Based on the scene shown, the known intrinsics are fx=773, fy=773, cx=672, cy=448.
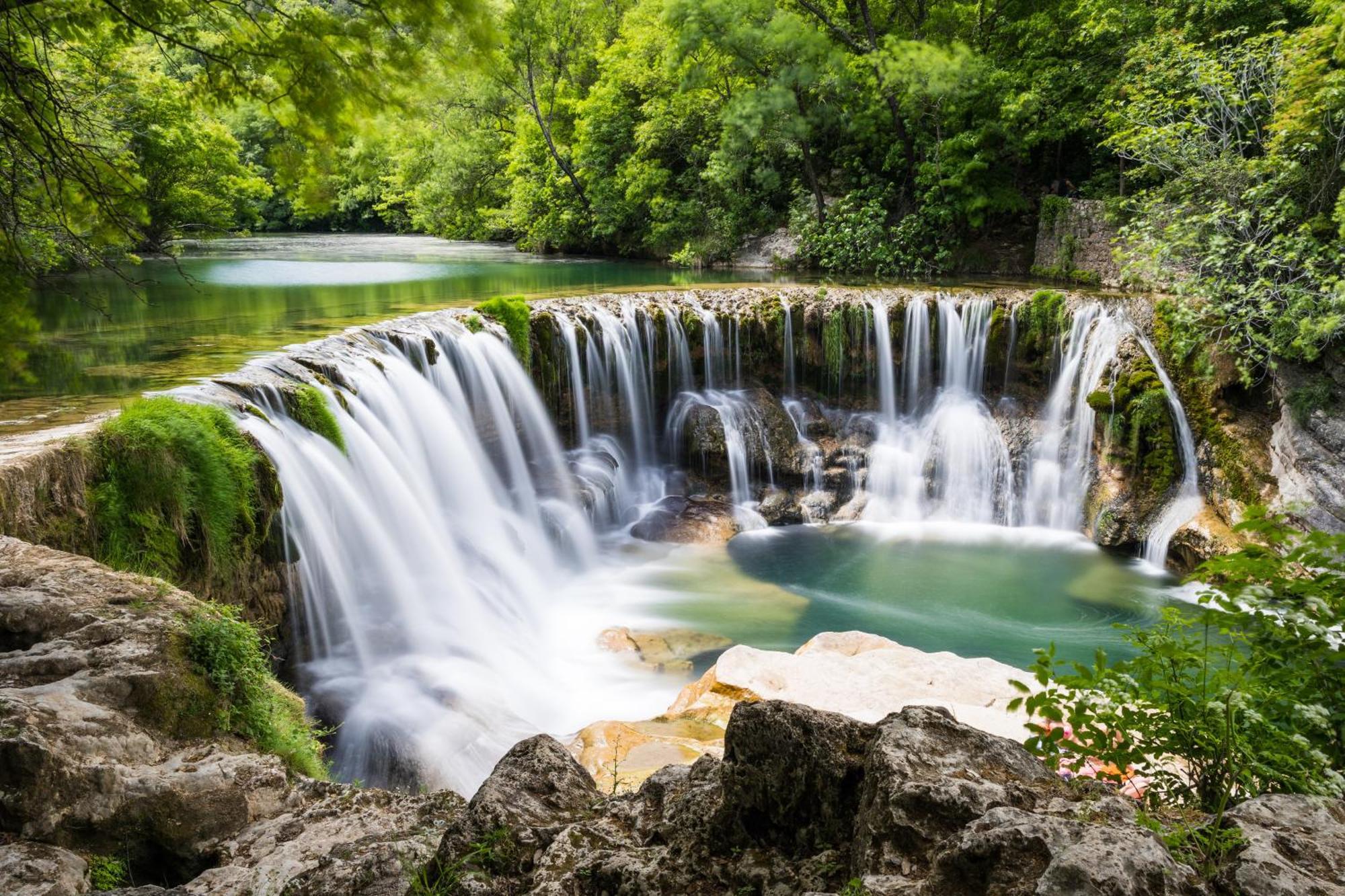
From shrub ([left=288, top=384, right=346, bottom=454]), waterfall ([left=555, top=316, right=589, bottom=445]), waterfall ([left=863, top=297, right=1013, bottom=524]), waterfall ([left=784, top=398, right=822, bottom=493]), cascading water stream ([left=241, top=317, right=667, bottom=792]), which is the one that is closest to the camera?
cascading water stream ([left=241, top=317, right=667, bottom=792])

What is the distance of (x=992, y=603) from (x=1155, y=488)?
3.60m

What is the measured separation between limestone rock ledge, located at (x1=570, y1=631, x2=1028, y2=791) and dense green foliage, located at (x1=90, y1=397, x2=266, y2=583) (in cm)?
310

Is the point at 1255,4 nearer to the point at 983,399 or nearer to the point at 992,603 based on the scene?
the point at 983,399

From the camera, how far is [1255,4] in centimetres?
1335

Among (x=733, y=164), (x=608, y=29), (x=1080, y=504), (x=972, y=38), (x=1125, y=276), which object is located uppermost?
(x=608, y=29)

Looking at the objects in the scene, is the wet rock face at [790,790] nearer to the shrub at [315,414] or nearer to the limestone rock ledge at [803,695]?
the limestone rock ledge at [803,695]

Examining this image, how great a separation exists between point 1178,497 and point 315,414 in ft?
37.9

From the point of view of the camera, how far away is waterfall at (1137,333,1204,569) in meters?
11.0

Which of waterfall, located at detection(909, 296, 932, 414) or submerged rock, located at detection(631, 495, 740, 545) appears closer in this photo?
submerged rock, located at detection(631, 495, 740, 545)

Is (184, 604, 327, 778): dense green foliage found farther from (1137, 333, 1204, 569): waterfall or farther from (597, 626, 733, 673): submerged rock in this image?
(1137, 333, 1204, 569): waterfall

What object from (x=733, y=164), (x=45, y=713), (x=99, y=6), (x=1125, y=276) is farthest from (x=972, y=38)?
(x=45, y=713)

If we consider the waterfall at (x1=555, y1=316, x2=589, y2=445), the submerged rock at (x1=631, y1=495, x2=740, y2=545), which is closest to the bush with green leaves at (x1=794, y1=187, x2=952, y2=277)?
the submerged rock at (x1=631, y1=495, x2=740, y2=545)

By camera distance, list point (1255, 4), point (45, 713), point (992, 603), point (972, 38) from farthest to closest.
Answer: point (972, 38), point (1255, 4), point (992, 603), point (45, 713)

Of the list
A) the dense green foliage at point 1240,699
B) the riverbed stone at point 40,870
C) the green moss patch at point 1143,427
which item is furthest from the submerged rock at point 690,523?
the riverbed stone at point 40,870
